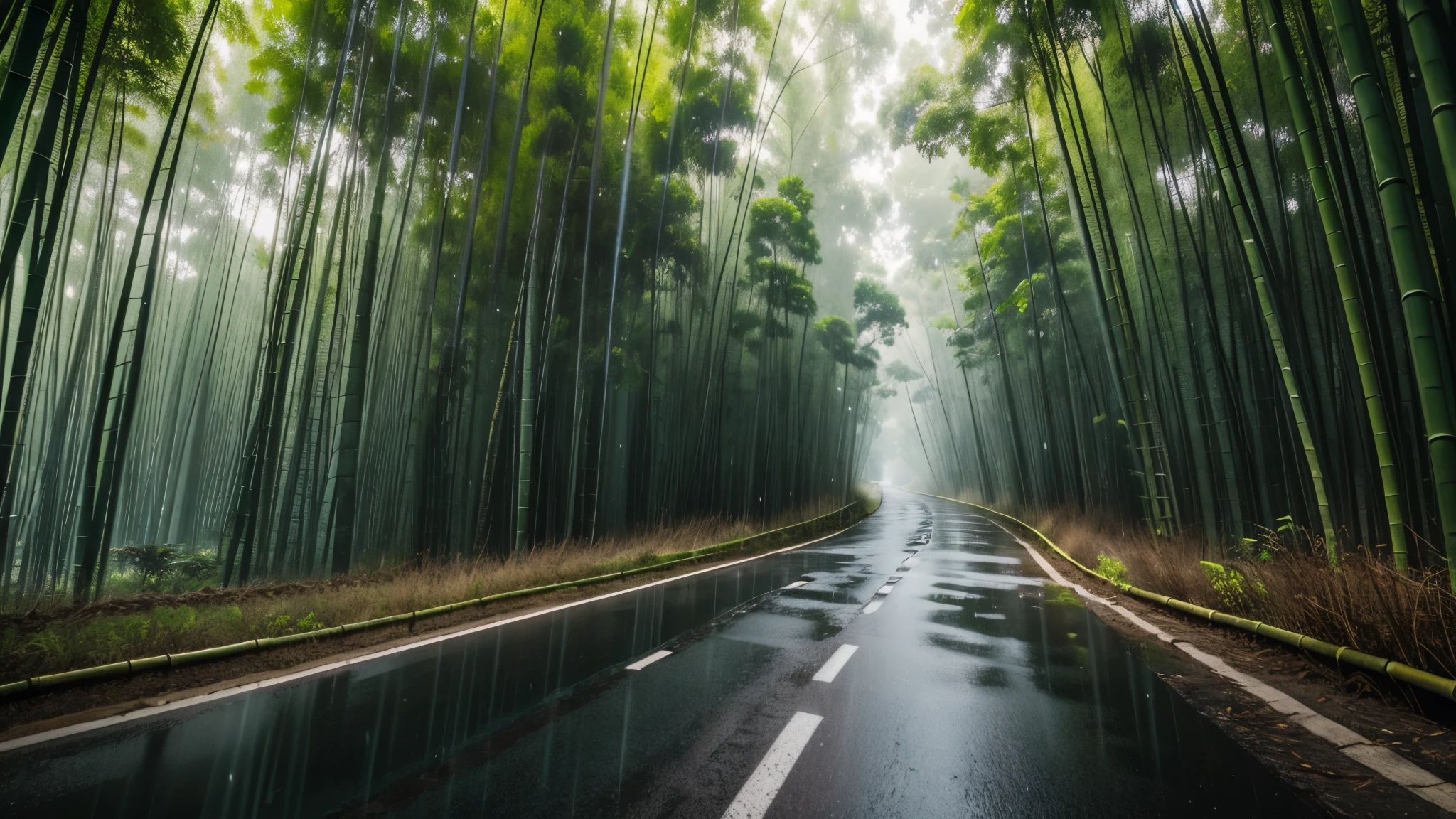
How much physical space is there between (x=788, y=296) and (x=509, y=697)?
10.8 meters

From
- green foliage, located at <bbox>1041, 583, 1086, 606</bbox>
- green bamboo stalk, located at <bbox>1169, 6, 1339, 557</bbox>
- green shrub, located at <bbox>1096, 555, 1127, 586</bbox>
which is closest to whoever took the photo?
green bamboo stalk, located at <bbox>1169, 6, 1339, 557</bbox>

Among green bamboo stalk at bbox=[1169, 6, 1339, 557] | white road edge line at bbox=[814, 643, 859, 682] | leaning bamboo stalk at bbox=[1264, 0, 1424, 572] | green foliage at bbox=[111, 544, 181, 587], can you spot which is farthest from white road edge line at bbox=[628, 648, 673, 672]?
green foliage at bbox=[111, 544, 181, 587]

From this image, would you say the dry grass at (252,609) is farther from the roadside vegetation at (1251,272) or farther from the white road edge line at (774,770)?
the roadside vegetation at (1251,272)

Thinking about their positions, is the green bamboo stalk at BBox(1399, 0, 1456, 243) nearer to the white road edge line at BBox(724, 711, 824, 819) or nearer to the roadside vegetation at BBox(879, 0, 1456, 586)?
the roadside vegetation at BBox(879, 0, 1456, 586)

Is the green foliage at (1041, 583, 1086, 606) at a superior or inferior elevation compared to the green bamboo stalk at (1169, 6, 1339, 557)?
inferior

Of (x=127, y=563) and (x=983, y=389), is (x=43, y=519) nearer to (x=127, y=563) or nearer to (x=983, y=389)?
(x=127, y=563)

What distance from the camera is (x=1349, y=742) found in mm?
2281

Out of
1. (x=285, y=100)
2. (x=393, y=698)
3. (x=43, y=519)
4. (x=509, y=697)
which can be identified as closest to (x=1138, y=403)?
(x=509, y=697)

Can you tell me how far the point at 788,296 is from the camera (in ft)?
41.6

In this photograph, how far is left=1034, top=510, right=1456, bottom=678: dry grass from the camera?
8.55ft

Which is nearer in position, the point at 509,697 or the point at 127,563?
the point at 509,697

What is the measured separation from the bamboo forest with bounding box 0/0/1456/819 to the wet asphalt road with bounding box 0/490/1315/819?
0.08 ft

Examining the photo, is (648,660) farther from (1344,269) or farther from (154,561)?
(154,561)

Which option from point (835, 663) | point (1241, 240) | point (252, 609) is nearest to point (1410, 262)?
point (1241, 240)
